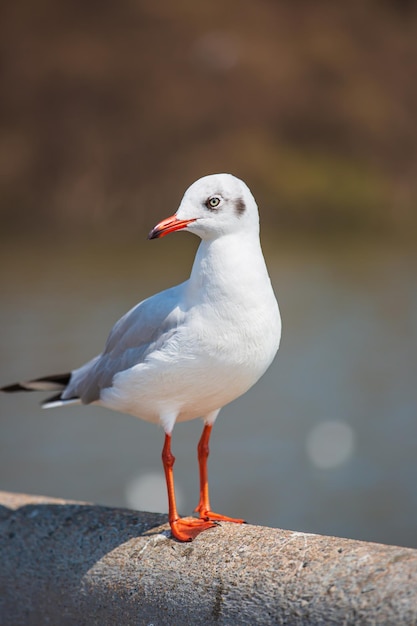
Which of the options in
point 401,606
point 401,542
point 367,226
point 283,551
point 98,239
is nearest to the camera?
point 401,606

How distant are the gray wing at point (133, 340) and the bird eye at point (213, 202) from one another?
1.25 feet

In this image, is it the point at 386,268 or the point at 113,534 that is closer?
the point at 113,534

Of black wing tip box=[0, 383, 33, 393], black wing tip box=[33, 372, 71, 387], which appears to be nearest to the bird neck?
black wing tip box=[33, 372, 71, 387]

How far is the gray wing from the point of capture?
3545 millimetres

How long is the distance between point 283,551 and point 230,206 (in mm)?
1103

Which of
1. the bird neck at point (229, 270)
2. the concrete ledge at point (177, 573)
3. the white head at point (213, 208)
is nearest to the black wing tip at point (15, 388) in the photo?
the concrete ledge at point (177, 573)

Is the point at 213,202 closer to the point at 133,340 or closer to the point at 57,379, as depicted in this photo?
the point at 133,340

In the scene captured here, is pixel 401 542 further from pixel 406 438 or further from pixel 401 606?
pixel 401 606

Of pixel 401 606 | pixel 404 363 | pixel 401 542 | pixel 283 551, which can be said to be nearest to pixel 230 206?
pixel 283 551

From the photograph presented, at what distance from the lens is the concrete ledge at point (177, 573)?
298 cm

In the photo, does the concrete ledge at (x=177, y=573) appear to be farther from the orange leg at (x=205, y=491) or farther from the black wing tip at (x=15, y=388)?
the black wing tip at (x=15, y=388)

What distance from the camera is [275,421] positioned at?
32.3 feet


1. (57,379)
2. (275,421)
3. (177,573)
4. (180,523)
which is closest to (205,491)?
(180,523)

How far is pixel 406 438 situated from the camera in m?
9.48
